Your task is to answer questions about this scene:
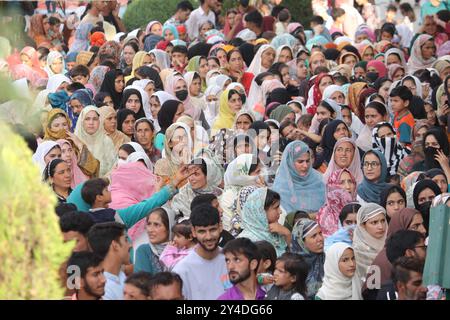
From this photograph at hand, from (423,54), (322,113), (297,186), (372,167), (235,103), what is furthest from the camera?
(423,54)

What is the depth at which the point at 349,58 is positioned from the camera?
56.7ft

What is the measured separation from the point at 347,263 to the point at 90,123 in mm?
4648

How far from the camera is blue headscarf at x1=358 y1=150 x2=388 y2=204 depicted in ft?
36.6

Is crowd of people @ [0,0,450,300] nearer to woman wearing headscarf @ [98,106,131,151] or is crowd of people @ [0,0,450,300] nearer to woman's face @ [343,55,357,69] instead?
woman wearing headscarf @ [98,106,131,151]

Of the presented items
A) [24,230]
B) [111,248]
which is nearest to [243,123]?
[111,248]

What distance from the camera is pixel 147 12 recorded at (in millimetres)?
21641

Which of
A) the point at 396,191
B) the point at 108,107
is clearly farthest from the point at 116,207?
the point at 108,107

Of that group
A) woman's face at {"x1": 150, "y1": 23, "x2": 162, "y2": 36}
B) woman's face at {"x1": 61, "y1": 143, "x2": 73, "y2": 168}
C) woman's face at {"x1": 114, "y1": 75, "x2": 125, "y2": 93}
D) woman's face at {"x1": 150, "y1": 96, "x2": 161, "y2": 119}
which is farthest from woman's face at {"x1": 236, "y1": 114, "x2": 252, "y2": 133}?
woman's face at {"x1": 150, "y1": 23, "x2": 162, "y2": 36}

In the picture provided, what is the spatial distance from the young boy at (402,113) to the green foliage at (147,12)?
26.6 feet

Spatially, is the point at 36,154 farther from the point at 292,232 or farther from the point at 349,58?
the point at 349,58

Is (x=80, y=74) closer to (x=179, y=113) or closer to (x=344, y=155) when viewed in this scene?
(x=179, y=113)

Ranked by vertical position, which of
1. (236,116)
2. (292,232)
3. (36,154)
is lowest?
(292,232)
